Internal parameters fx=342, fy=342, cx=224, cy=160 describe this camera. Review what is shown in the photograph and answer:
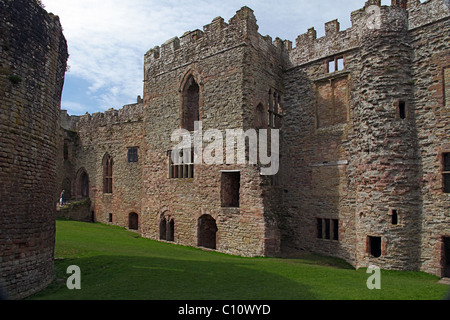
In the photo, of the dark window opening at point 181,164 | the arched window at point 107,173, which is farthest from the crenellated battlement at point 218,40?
the arched window at point 107,173

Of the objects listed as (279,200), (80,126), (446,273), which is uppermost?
(80,126)

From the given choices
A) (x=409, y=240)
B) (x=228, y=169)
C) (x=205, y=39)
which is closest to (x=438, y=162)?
(x=409, y=240)

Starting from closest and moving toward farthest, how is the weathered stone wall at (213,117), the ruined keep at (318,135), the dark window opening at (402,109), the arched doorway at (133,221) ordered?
the ruined keep at (318,135)
the dark window opening at (402,109)
the weathered stone wall at (213,117)
the arched doorway at (133,221)

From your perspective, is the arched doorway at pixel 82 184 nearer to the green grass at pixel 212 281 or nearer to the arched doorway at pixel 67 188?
Answer: the arched doorway at pixel 67 188

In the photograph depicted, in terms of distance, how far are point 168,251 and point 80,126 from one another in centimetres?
1808

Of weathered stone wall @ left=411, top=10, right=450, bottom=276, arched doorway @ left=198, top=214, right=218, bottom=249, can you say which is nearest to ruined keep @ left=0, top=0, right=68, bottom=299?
arched doorway @ left=198, top=214, right=218, bottom=249

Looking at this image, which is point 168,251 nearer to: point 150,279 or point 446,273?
point 150,279

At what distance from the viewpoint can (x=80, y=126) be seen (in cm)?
2914

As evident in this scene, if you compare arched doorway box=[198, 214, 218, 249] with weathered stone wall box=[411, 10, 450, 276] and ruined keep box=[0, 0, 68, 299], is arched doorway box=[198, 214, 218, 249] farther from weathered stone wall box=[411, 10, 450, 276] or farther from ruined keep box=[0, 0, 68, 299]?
weathered stone wall box=[411, 10, 450, 276]

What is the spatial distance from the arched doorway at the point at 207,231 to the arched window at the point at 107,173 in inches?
470

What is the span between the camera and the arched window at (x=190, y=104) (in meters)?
18.8

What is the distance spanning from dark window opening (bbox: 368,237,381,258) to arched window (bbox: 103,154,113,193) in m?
19.5

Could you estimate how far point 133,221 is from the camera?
2459cm
